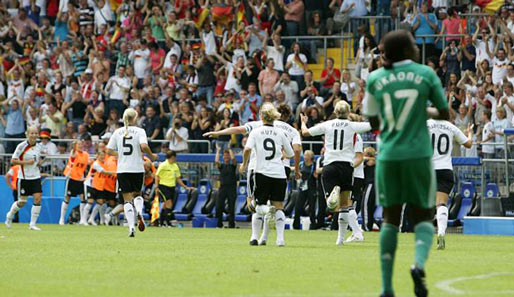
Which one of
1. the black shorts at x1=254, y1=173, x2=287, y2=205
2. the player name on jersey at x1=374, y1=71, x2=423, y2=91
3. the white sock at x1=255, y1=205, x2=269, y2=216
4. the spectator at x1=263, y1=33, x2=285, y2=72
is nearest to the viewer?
the player name on jersey at x1=374, y1=71, x2=423, y2=91

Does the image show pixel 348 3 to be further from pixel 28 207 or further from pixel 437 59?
pixel 28 207

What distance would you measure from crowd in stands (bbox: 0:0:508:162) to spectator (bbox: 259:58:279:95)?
0.03 meters

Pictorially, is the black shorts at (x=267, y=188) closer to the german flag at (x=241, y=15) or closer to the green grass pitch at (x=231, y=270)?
the green grass pitch at (x=231, y=270)

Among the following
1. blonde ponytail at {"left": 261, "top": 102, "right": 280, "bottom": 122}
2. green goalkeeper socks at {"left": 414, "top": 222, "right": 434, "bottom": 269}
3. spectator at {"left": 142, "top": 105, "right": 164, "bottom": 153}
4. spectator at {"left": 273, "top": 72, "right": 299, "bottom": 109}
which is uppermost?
spectator at {"left": 273, "top": 72, "right": 299, "bottom": 109}

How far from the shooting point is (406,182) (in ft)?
29.4

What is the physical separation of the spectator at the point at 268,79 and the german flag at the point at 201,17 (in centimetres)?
421

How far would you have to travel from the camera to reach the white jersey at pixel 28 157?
25094mm

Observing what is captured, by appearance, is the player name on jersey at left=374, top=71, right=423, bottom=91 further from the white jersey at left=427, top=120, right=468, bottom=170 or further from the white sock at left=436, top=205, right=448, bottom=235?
the white sock at left=436, top=205, right=448, bottom=235

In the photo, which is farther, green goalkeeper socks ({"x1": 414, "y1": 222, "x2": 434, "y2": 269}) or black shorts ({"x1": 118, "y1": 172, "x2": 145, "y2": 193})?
black shorts ({"x1": 118, "y1": 172, "x2": 145, "y2": 193})

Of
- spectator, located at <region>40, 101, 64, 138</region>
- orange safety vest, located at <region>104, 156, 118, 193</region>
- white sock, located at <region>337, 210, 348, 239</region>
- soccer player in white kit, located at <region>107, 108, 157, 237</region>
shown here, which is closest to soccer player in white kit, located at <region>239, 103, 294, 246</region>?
white sock, located at <region>337, 210, 348, 239</region>

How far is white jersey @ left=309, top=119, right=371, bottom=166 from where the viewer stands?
703 inches

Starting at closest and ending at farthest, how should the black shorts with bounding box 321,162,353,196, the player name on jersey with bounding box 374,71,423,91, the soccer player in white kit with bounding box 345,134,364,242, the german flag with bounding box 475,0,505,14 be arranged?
the player name on jersey with bounding box 374,71,423,91 < the black shorts with bounding box 321,162,353,196 < the soccer player in white kit with bounding box 345,134,364,242 < the german flag with bounding box 475,0,505,14

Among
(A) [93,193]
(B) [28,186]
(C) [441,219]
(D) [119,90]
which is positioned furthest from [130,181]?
(D) [119,90]

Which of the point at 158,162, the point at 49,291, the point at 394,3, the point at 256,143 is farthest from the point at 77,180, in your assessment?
the point at 49,291
